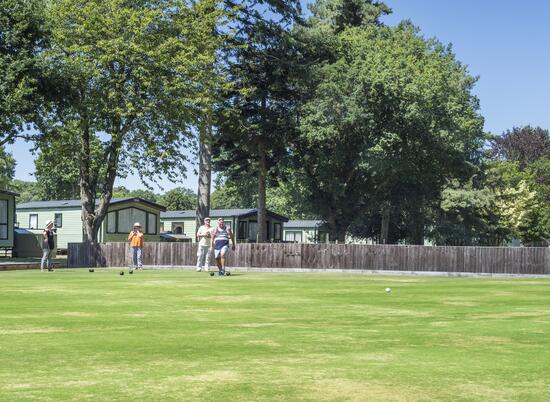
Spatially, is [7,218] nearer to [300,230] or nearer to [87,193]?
[87,193]

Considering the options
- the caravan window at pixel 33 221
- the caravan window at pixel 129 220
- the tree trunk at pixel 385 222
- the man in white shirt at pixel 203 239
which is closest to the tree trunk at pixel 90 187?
the caravan window at pixel 129 220

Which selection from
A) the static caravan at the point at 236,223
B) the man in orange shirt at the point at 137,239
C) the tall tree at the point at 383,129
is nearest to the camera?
the man in orange shirt at the point at 137,239

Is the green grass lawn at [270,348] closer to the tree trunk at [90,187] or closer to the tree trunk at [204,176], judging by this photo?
the tree trunk at [90,187]

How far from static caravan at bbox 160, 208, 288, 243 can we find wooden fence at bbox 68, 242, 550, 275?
980 inches

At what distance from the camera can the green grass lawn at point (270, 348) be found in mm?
6582

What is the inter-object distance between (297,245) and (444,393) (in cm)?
2820

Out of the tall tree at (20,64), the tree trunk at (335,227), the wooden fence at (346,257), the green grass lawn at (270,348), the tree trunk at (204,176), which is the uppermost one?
the tall tree at (20,64)

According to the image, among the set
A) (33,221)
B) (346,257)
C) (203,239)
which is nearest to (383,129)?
(346,257)

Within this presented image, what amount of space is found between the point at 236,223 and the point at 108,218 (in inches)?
508

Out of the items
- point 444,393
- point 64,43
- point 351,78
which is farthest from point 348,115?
point 444,393

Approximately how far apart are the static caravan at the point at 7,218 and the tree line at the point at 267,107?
329 centimetres

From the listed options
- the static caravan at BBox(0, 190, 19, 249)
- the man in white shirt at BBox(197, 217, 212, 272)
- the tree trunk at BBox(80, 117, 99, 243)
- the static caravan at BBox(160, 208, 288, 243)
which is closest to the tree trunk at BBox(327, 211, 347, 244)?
the static caravan at BBox(160, 208, 288, 243)

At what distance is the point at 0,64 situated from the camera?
3388 centimetres

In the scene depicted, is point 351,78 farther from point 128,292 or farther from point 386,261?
point 128,292
